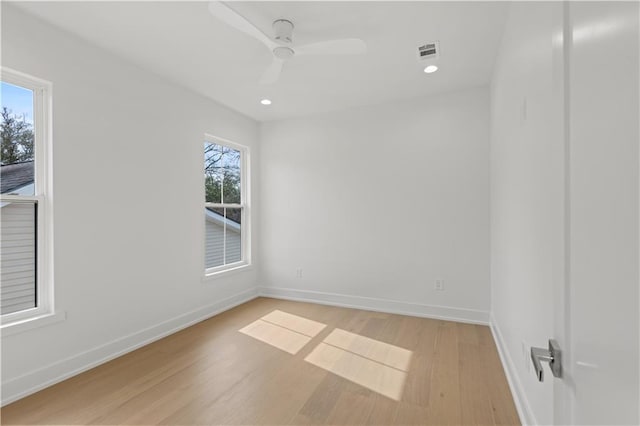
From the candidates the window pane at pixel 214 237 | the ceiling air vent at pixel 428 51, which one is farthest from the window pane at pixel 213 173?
the ceiling air vent at pixel 428 51

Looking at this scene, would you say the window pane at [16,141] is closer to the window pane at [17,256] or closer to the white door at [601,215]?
the window pane at [17,256]

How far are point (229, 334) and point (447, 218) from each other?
2.85 meters

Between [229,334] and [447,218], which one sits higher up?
[447,218]

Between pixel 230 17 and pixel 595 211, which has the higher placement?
pixel 230 17

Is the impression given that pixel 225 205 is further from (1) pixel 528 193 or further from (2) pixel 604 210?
(2) pixel 604 210

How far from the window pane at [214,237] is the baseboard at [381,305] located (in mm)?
1003

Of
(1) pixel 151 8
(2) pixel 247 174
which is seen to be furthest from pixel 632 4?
(2) pixel 247 174

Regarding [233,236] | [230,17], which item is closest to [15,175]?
[230,17]

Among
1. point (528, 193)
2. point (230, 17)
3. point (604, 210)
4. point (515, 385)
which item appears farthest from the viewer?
point (515, 385)

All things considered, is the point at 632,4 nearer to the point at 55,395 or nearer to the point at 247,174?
the point at 55,395

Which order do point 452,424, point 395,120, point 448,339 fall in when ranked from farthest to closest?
point 395,120, point 448,339, point 452,424

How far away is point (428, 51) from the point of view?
2715 millimetres

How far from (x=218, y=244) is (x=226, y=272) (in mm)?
403

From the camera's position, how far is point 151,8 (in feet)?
7.14
